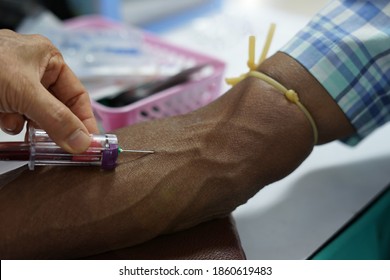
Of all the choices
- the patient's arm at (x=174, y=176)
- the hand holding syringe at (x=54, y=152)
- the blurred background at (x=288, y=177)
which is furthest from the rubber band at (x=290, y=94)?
the hand holding syringe at (x=54, y=152)

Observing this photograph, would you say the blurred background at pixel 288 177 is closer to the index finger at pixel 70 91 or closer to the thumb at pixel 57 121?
the index finger at pixel 70 91

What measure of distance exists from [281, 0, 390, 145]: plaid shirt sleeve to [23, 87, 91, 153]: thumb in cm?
37

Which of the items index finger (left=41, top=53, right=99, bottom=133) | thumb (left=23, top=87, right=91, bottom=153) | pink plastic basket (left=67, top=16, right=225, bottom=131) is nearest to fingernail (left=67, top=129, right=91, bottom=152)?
thumb (left=23, top=87, right=91, bottom=153)

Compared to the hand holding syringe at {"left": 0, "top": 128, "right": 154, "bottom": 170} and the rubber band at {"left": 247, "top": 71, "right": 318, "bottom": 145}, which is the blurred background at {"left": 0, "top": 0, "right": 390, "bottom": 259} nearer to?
the rubber band at {"left": 247, "top": 71, "right": 318, "bottom": 145}

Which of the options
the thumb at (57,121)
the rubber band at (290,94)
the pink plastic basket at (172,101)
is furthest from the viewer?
the pink plastic basket at (172,101)

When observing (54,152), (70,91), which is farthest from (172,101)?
(54,152)

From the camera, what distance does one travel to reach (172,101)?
963 mm

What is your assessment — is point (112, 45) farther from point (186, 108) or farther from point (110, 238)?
point (110, 238)

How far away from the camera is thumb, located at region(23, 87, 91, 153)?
0.55m

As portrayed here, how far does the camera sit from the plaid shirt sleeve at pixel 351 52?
2.29ft

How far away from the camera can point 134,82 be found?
1.10m

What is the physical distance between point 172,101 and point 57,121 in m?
0.44

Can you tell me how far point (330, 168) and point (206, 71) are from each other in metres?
0.39
